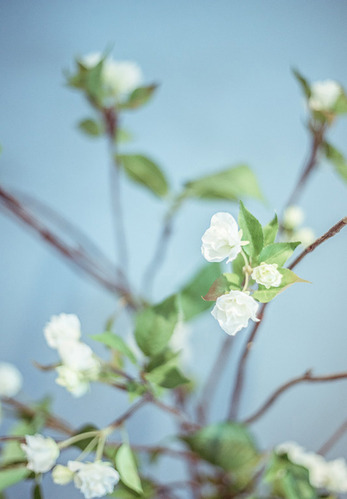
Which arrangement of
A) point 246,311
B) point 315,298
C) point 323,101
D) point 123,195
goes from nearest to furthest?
point 246,311 → point 323,101 → point 315,298 → point 123,195

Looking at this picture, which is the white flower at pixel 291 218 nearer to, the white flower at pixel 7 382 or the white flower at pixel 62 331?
the white flower at pixel 62 331

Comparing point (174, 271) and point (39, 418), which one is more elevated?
point (174, 271)

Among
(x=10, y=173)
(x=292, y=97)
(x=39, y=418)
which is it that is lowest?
(x=39, y=418)

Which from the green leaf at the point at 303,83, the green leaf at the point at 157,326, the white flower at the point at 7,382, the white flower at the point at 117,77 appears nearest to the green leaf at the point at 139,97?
Result: the white flower at the point at 117,77

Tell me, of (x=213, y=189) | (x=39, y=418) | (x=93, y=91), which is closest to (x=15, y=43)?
Result: (x=93, y=91)

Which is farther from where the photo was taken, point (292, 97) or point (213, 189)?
point (292, 97)

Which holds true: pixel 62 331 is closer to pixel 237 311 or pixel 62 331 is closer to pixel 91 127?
pixel 237 311

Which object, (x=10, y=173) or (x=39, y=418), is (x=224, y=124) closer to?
(x=10, y=173)

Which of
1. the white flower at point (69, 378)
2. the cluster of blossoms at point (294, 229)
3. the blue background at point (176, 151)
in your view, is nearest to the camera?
the white flower at point (69, 378)
